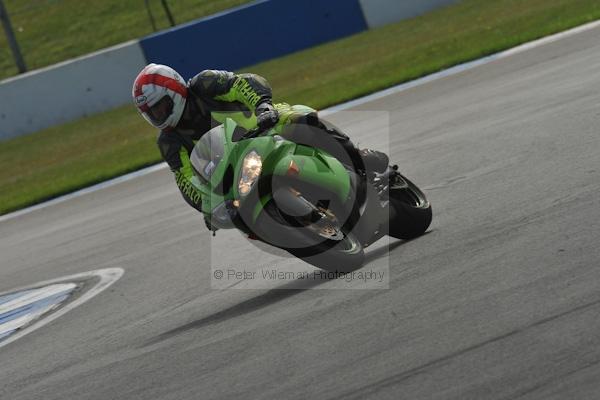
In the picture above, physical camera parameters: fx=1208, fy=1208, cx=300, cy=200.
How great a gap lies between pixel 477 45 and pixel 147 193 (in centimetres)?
646

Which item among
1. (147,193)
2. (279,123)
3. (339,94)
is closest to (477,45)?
(339,94)

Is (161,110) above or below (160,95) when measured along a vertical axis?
below

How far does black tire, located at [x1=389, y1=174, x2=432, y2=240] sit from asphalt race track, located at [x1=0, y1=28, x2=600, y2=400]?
0.40 ft

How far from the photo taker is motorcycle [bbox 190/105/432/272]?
655 centimetres

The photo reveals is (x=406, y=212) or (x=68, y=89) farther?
(x=68, y=89)

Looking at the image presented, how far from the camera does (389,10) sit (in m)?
24.4

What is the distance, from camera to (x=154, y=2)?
31.2 meters

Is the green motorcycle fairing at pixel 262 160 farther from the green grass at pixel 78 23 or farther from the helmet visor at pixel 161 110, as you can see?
the green grass at pixel 78 23

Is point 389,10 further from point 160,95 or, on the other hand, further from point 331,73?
point 160,95

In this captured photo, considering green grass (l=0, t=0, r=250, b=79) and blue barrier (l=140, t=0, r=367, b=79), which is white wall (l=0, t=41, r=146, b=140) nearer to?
blue barrier (l=140, t=0, r=367, b=79)

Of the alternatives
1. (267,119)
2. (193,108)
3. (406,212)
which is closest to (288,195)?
(267,119)

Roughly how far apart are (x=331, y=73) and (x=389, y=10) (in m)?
4.57

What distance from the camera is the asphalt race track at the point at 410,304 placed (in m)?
4.69

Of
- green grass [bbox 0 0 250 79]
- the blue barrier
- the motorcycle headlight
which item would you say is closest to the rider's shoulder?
the motorcycle headlight
